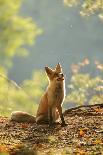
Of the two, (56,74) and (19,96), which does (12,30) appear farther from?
(56,74)

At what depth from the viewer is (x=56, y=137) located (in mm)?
6535

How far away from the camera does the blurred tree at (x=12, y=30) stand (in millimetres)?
15305

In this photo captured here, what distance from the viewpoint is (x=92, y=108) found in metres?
9.27

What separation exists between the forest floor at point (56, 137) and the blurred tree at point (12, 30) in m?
A: 7.47

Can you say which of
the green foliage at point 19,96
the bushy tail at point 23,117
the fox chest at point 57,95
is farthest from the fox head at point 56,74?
the green foliage at point 19,96

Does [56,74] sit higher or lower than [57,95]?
higher

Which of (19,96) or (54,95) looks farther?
(19,96)

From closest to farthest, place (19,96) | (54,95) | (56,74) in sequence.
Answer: (56,74), (54,95), (19,96)

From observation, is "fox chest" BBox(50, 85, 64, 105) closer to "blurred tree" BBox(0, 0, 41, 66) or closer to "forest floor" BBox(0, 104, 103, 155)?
"forest floor" BBox(0, 104, 103, 155)

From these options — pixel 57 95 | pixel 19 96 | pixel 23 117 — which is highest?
pixel 19 96

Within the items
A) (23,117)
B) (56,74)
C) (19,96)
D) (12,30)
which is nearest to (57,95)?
(56,74)

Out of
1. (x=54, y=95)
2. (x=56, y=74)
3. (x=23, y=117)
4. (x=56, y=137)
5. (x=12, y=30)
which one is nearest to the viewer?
(x=56, y=137)

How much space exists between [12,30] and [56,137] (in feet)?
31.1

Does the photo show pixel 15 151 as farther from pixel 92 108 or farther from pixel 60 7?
pixel 60 7
